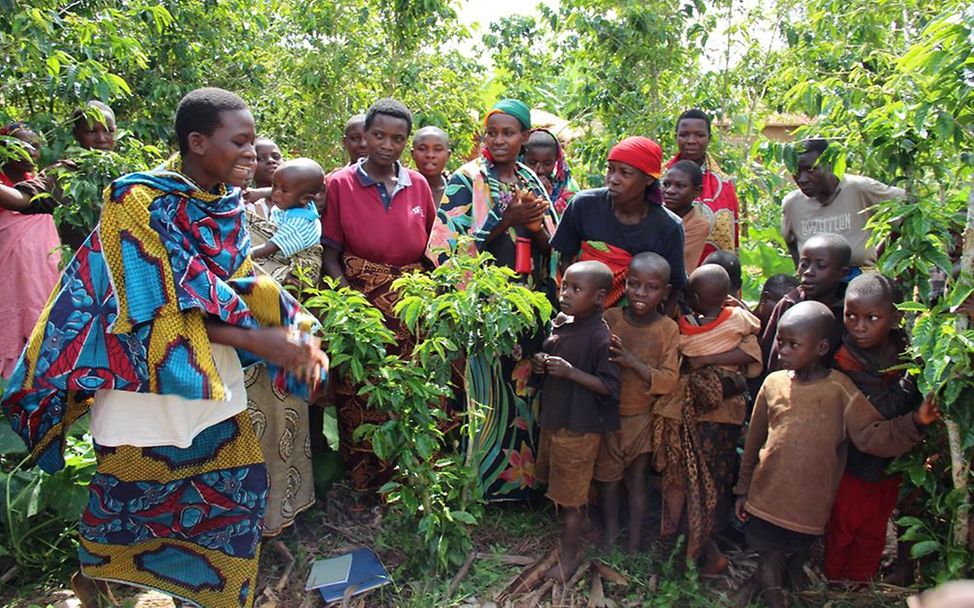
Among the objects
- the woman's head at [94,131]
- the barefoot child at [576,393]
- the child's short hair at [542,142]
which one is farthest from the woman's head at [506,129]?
the woman's head at [94,131]

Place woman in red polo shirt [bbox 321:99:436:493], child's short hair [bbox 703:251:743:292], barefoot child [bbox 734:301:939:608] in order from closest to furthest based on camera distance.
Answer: barefoot child [bbox 734:301:939:608], woman in red polo shirt [bbox 321:99:436:493], child's short hair [bbox 703:251:743:292]

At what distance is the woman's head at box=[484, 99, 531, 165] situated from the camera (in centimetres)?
385

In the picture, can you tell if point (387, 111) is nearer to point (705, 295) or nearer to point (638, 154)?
point (638, 154)

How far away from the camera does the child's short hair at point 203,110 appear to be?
8.02 feet

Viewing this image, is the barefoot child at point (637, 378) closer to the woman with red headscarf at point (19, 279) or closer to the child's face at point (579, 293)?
the child's face at point (579, 293)

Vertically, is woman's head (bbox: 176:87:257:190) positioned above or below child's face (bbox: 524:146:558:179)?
below

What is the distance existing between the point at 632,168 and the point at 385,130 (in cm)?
122

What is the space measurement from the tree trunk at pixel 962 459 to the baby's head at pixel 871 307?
1.15ft

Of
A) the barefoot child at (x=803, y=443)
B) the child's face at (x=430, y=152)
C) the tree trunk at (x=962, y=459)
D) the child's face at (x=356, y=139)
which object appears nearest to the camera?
the tree trunk at (x=962, y=459)

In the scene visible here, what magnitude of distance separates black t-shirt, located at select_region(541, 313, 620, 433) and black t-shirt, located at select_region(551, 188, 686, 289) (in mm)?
446

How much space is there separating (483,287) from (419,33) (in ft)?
15.5

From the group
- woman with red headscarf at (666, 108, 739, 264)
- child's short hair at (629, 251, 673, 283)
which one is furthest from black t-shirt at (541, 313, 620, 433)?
woman with red headscarf at (666, 108, 739, 264)

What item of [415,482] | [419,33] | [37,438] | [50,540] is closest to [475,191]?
[415,482]

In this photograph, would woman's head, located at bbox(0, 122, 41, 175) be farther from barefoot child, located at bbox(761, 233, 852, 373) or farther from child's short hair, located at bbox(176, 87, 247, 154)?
barefoot child, located at bbox(761, 233, 852, 373)
